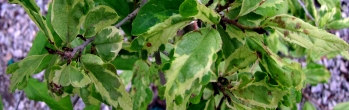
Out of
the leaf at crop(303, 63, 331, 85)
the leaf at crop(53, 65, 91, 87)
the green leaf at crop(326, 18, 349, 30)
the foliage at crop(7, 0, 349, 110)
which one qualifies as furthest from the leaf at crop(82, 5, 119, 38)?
the leaf at crop(303, 63, 331, 85)

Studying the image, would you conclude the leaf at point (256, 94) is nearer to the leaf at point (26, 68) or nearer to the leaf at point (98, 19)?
the leaf at point (98, 19)

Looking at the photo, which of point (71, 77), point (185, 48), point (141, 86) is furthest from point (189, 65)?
point (141, 86)

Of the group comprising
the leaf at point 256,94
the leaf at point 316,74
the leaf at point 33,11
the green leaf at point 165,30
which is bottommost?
the leaf at point 316,74

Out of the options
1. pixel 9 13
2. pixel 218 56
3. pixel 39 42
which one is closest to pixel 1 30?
pixel 9 13

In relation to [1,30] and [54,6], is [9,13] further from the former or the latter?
[54,6]

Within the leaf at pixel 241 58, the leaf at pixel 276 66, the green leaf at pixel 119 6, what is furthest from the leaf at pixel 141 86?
the leaf at pixel 276 66

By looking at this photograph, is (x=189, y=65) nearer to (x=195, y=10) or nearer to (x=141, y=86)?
(x=195, y=10)
